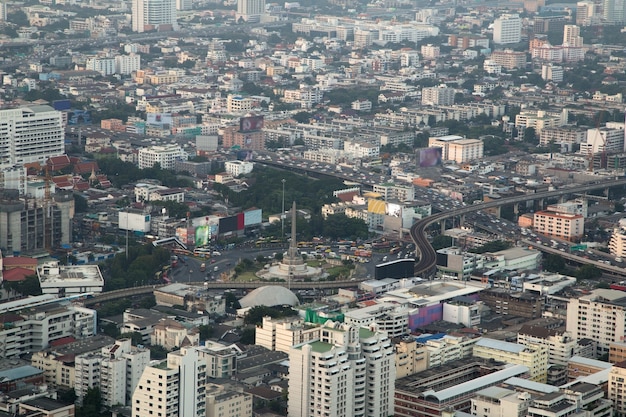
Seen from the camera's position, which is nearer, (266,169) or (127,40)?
(266,169)

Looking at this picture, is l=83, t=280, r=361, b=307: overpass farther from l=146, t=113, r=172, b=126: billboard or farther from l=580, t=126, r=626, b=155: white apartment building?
l=146, t=113, r=172, b=126: billboard

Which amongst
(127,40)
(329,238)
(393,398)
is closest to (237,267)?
(329,238)

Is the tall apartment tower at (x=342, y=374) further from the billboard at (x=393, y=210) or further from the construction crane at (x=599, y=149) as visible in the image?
the construction crane at (x=599, y=149)

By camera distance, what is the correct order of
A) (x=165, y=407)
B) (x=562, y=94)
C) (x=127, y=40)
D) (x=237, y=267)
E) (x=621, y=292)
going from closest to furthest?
(x=165, y=407), (x=621, y=292), (x=237, y=267), (x=562, y=94), (x=127, y=40)

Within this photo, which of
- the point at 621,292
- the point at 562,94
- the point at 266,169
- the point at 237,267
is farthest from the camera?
the point at 562,94

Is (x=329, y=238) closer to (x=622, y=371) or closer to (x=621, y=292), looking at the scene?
(x=621, y=292)

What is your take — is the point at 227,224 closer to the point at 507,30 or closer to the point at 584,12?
the point at 507,30
